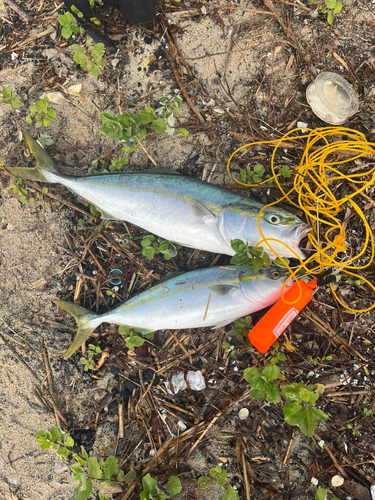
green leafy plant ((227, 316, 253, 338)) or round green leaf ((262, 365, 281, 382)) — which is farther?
green leafy plant ((227, 316, 253, 338))

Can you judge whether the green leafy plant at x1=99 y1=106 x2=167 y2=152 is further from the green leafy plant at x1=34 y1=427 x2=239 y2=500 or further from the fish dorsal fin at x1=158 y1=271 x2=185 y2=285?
the green leafy plant at x1=34 y1=427 x2=239 y2=500

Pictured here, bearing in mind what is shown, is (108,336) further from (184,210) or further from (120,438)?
(184,210)

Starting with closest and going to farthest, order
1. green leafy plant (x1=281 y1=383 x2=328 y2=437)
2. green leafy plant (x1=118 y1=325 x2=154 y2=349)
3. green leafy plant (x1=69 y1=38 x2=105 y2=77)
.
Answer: green leafy plant (x1=281 y1=383 x2=328 y2=437) < green leafy plant (x1=118 y1=325 x2=154 y2=349) < green leafy plant (x1=69 y1=38 x2=105 y2=77)

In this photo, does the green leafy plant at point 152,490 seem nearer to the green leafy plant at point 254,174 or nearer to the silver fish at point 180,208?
the silver fish at point 180,208

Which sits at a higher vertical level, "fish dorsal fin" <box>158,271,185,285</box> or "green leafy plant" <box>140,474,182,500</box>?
"fish dorsal fin" <box>158,271,185,285</box>

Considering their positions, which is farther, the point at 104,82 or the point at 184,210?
the point at 104,82

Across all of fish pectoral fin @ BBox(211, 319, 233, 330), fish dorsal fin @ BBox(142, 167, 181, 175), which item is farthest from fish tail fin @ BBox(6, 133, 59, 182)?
fish pectoral fin @ BBox(211, 319, 233, 330)

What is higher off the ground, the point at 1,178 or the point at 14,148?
the point at 14,148

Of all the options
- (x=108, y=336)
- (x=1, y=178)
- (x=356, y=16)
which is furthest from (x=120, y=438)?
(x=356, y=16)
